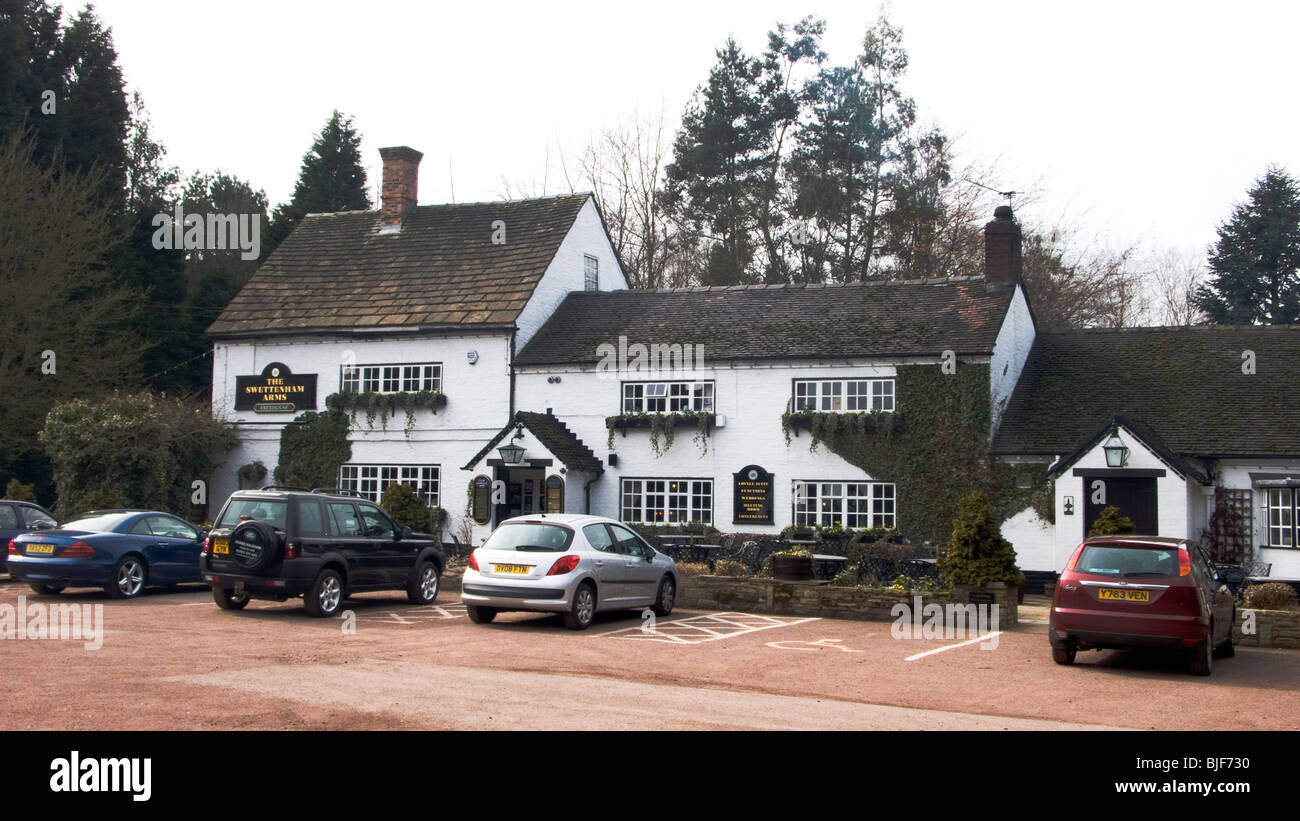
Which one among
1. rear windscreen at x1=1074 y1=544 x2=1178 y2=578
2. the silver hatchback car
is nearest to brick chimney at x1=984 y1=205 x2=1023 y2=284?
the silver hatchback car

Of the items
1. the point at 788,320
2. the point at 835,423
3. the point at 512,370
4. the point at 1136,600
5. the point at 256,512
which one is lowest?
the point at 1136,600

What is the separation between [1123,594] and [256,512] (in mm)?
11196

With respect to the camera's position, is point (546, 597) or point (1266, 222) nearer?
point (546, 597)

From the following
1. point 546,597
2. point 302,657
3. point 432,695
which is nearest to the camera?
point 432,695

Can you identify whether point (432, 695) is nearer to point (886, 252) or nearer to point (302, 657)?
point (302, 657)

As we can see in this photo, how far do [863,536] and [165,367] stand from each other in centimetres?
2618

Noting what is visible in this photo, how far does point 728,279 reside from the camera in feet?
129

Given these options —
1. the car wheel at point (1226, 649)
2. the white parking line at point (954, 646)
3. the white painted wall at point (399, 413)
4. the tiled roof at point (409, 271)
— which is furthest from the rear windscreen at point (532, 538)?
the tiled roof at point (409, 271)

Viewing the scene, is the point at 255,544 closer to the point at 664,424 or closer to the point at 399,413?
the point at 664,424

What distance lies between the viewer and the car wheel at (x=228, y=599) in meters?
16.0

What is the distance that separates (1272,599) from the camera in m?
16.0

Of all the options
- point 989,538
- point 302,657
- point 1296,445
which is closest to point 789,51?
point 1296,445

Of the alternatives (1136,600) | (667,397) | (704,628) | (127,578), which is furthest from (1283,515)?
(127,578)

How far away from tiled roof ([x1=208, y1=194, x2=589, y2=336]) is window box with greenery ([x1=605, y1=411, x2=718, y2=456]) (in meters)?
3.82
